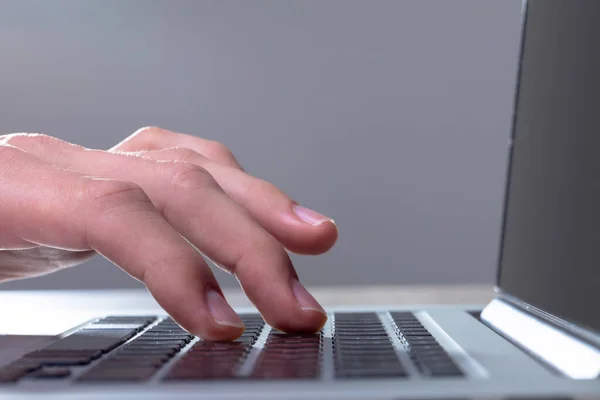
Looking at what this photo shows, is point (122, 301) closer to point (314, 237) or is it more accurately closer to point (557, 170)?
point (314, 237)

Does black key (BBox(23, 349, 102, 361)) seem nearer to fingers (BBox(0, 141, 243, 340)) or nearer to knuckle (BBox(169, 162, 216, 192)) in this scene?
fingers (BBox(0, 141, 243, 340))

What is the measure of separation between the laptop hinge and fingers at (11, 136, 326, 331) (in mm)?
142

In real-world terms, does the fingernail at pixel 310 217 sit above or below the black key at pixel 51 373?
above

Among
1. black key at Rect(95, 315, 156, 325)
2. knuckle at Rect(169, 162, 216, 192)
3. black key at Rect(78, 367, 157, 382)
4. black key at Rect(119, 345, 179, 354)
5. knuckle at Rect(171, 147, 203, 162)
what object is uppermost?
knuckle at Rect(171, 147, 203, 162)

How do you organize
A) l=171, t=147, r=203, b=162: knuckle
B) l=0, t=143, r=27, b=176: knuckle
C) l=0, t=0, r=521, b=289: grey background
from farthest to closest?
l=0, t=0, r=521, b=289: grey background < l=171, t=147, r=203, b=162: knuckle < l=0, t=143, r=27, b=176: knuckle

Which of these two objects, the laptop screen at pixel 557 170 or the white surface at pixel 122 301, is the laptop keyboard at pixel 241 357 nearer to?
the laptop screen at pixel 557 170

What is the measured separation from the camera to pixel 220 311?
0.46 meters

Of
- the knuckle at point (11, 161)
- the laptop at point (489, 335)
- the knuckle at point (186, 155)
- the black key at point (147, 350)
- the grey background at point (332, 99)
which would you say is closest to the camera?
the laptop at point (489, 335)

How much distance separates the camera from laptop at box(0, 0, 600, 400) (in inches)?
12.1

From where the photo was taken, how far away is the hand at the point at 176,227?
46 centimetres

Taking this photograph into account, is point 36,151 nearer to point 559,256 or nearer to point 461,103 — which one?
point 559,256

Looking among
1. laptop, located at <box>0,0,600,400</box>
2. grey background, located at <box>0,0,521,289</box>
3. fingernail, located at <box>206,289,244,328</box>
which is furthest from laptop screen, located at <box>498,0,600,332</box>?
grey background, located at <box>0,0,521,289</box>

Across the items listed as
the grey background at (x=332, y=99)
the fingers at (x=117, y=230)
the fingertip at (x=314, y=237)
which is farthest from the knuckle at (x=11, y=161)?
the grey background at (x=332, y=99)

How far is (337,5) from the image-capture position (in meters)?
2.04
